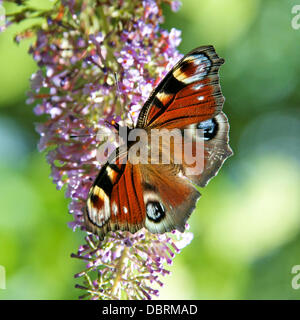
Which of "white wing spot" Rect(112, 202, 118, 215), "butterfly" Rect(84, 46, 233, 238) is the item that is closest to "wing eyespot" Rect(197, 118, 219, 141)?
"butterfly" Rect(84, 46, 233, 238)

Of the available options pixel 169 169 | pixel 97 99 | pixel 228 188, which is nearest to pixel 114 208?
pixel 169 169

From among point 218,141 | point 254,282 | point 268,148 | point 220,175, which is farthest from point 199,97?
A: point 268,148

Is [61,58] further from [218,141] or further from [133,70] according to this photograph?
[218,141]

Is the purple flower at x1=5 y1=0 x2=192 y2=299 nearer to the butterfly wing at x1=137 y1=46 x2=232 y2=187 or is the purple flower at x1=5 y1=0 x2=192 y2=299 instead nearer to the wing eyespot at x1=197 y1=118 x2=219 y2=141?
the butterfly wing at x1=137 y1=46 x2=232 y2=187

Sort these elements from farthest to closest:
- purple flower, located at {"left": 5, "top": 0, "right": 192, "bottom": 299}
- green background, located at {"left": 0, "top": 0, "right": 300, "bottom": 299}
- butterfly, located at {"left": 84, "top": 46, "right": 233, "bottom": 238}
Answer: green background, located at {"left": 0, "top": 0, "right": 300, "bottom": 299}, purple flower, located at {"left": 5, "top": 0, "right": 192, "bottom": 299}, butterfly, located at {"left": 84, "top": 46, "right": 233, "bottom": 238}

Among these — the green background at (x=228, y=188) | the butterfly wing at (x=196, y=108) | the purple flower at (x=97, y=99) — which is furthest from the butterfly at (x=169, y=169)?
the green background at (x=228, y=188)

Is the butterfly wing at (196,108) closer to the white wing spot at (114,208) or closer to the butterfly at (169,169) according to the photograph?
the butterfly at (169,169)
